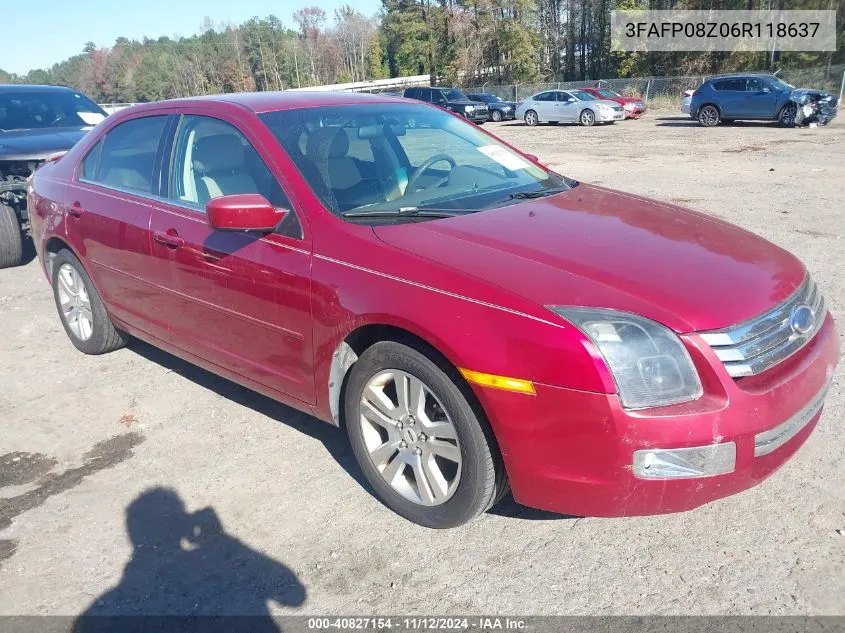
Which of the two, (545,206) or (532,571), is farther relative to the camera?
(545,206)

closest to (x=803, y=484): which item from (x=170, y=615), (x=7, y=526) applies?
(x=170, y=615)

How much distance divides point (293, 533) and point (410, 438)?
664 millimetres

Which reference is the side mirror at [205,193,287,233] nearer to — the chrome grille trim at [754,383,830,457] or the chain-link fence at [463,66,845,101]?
the chrome grille trim at [754,383,830,457]

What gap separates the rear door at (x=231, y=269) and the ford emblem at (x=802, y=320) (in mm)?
1979

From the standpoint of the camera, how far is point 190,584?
108 inches

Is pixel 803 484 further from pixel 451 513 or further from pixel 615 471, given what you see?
pixel 451 513

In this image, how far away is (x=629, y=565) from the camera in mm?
2699

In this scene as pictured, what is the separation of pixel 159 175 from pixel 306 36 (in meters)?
113

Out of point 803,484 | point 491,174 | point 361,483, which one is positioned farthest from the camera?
point 491,174

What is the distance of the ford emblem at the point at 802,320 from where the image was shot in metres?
2.74

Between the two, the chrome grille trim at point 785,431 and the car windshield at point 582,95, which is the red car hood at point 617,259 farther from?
the car windshield at point 582,95

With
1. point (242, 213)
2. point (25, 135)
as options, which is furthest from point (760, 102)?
point (242, 213)

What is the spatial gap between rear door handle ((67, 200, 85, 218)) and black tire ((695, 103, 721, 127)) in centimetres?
2350

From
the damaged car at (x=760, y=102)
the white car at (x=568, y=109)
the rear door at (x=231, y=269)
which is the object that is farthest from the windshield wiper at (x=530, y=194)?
the white car at (x=568, y=109)
